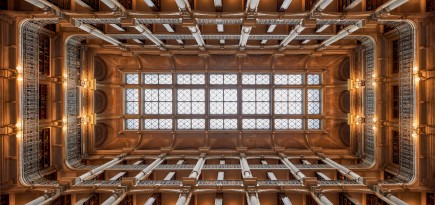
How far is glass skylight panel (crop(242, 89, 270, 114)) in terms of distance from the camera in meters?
26.7

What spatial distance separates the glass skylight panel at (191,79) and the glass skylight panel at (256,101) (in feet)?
12.2

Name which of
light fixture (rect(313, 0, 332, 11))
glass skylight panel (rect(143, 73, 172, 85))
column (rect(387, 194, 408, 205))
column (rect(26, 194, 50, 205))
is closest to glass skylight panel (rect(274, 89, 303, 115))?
glass skylight panel (rect(143, 73, 172, 85))

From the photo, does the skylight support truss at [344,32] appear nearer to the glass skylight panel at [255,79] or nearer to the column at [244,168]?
the glass skylight panel at [255,79]

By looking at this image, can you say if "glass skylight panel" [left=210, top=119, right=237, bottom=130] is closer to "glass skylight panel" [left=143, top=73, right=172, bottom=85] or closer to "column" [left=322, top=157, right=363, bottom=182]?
"glass skylight panel" [left=143, top=73, right=172, bottom=85]

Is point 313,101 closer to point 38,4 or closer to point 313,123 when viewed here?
point 313,123

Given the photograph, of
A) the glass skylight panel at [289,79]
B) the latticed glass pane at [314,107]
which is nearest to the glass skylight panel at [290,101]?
the glass skylight panel at [289,79]

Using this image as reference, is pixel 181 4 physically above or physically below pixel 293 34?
above

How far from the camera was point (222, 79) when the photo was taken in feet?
87.4

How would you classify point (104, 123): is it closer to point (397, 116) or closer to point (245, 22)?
point (245, 22)

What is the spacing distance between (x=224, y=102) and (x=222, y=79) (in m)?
1.94

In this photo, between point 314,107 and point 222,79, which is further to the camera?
point 222,79

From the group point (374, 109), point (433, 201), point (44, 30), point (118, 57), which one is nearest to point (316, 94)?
point (374, 109)

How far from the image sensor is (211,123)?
2645 cm

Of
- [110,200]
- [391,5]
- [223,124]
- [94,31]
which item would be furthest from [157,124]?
[391,5]
